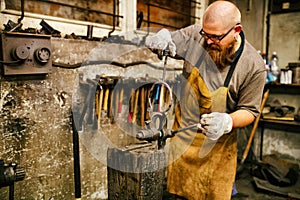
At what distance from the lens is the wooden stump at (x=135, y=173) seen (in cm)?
111

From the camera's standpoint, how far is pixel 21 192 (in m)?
1.79

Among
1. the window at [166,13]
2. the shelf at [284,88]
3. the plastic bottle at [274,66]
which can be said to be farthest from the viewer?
the plastic bottle at [274,66]

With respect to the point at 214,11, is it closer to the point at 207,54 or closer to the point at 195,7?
the point at 207,54

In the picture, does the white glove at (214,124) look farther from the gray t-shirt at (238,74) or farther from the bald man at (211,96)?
the gray t-shirt at (238,74)

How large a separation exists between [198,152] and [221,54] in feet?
2.26

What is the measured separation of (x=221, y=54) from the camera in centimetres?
178

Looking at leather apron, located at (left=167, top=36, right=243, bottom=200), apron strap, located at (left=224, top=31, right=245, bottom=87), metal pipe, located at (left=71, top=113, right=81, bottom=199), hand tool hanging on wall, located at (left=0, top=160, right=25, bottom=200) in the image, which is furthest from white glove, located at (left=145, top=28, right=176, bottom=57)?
hand tool hanging on wall, located at (left=0, top=160, right=25, bottom=200)

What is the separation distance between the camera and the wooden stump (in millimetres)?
1107

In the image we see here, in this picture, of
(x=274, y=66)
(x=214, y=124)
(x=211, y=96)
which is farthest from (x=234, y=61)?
(x=274, y=66)

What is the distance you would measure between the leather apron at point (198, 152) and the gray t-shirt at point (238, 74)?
0.15ft

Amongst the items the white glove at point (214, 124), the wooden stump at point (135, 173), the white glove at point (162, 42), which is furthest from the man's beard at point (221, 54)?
the wooden stump at point (135, 173)

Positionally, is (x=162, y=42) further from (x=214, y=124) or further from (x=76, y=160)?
(x=76, y=160)

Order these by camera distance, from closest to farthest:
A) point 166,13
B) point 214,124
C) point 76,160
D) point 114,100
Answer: point 214,124 → point 76,160 → point 114,100 → point 166,13

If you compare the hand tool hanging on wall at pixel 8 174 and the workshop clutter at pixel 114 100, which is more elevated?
the workshop clutter at pixel 114 100
